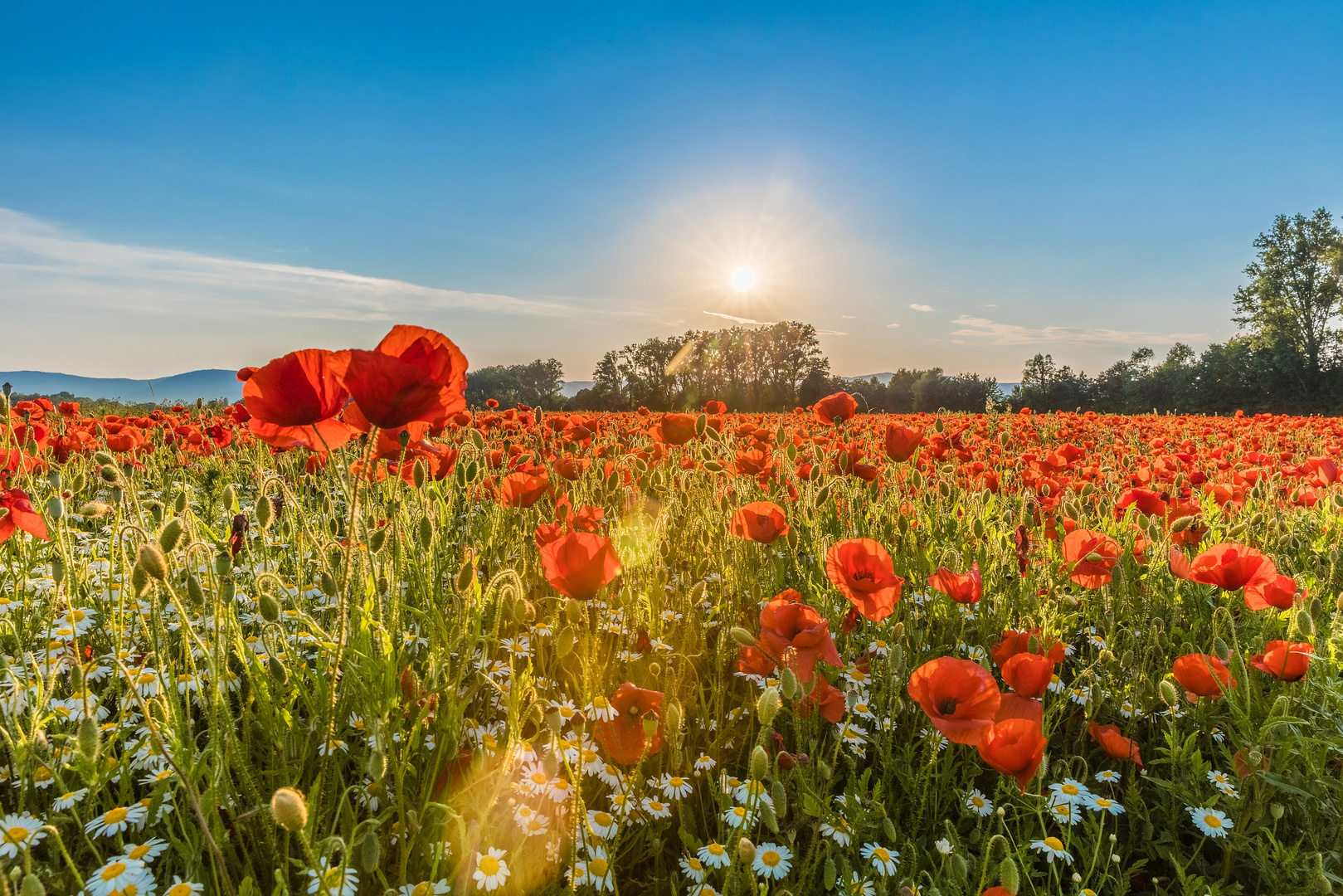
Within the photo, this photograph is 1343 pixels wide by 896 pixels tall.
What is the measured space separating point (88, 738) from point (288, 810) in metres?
0.46

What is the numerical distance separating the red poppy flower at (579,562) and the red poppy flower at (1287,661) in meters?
1.97

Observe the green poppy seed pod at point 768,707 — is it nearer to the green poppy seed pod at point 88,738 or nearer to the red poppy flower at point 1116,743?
the green poppy seed pod at point 88,738

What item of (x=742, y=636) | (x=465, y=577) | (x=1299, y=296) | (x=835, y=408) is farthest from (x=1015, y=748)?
(x=1299, y=296)

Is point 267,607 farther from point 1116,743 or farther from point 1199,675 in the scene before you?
point 1199,675

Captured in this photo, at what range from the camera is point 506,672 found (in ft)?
7.47

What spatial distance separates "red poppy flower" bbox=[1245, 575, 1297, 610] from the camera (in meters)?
2.22

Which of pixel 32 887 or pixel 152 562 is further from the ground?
pixel 152 562

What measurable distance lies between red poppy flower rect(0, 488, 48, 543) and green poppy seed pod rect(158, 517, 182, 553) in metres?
0.85

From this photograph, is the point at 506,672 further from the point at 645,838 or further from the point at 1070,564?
the point at 1070,564

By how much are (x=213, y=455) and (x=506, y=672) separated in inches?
199

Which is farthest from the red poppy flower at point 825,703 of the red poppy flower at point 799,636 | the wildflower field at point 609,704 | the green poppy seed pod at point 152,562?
the green poppy seed pod at point 152,562

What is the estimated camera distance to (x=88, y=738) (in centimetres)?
114

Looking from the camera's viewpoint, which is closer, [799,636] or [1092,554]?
[799,636]

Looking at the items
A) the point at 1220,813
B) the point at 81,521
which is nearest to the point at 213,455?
the point at 81,521
